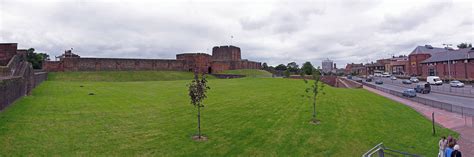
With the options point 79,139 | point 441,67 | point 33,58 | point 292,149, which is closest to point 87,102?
point 79,139

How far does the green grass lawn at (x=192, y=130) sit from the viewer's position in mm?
8953

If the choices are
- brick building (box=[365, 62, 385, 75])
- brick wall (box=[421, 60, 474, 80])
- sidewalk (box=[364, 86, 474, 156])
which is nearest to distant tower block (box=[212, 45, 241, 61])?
brick wall (box=[421, 60, 474, 80])

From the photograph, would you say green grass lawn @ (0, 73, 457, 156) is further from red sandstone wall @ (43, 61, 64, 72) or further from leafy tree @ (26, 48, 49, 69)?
leafy tree @ (26, 48, 49, 69)

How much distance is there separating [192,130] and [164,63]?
2150 inches

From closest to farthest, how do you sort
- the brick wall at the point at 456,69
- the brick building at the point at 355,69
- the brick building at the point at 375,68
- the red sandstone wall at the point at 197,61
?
the brick wall at the point at 456,69, the red sandstone wall at the point at 197,61, the brick building at the point at 375,68, the brick building at the point at 355,69

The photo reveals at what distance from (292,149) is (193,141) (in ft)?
12.2

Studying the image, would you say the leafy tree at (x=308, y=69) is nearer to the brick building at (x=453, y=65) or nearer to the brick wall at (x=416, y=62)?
the brick building at (x=453, y=65)

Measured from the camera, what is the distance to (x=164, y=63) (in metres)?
64.0

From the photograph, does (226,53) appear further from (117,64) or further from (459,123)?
(459,123)

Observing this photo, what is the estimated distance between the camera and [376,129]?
1491 centimetres

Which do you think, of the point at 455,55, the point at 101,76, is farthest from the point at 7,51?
the point at 455,55

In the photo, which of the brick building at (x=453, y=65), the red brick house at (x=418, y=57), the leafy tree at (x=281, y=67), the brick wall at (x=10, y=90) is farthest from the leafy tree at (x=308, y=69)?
the leafy tree at (x=281, y=67)

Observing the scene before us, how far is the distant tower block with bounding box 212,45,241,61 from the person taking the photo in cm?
8462

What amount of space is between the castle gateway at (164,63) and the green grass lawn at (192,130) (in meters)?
34.7
